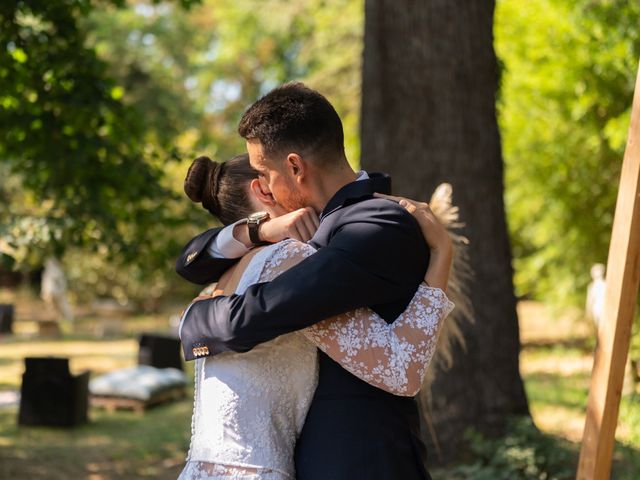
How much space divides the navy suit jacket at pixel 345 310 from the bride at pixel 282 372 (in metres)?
0.04

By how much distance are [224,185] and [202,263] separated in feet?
0.84

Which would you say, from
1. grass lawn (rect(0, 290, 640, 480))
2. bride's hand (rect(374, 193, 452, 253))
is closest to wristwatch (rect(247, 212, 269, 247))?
bride's hand (rect(374, 193, 452, 253))

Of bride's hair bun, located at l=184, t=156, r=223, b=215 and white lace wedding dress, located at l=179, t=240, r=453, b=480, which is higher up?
bride's hair bun, located at l=184, t=156, r=223, b=215

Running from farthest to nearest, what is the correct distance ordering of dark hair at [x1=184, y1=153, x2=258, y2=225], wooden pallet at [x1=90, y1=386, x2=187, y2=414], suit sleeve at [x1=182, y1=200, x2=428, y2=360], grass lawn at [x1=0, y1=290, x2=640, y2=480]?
wooden pallet at [x1=90, y1=386, x2=187, y2=414]
grass lawn at [x1=0, y1=290, x2=640, y2=480]
dark hair at [x1=184, y1=153, x2=258, y2=225]
suit sleeve at [x1=182, y1=200, x2=428, y2=360]

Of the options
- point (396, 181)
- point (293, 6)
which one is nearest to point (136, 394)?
point (396, 181)

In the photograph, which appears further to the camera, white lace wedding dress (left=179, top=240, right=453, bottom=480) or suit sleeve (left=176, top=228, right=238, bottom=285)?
suit sleeve (left=176, top=228, right=238, bottom=285)

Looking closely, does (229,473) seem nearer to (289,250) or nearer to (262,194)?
(289,250)

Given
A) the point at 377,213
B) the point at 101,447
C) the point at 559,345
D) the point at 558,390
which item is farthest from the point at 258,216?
the point at 559,345

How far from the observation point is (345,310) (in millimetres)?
2453

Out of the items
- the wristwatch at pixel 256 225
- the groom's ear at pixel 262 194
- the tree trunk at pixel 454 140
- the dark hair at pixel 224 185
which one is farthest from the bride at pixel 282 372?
the tree trunk at pixel 454 140

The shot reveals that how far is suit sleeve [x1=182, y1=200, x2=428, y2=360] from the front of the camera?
2410 mm

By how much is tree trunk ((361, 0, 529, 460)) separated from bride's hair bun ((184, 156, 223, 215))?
441cm

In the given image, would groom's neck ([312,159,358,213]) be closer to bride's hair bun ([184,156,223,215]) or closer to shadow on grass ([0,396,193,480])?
bride's hair bun ([184,156,223,215])

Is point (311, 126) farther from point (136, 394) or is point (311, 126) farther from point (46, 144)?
point (136, 394)
